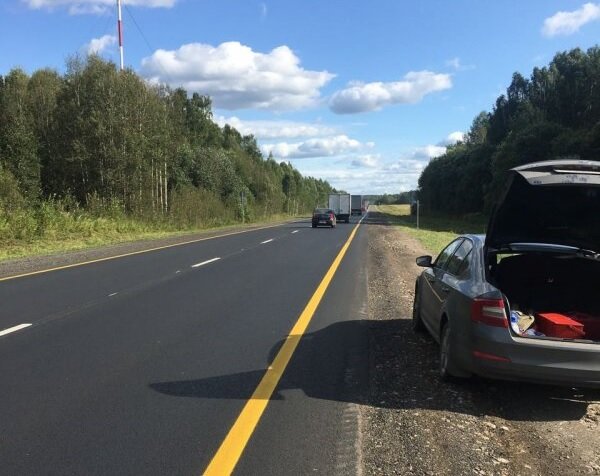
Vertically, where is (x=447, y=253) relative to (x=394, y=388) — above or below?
above

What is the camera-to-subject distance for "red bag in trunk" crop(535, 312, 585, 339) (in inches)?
195

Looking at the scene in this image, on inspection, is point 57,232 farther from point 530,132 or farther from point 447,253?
point 530,132

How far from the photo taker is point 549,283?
594 centimetres

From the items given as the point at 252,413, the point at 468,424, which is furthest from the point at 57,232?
the point at 468,424

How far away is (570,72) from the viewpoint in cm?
5762

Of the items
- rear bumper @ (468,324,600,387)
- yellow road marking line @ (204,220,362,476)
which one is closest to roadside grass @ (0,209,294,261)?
yellow road marking line @ (204,220,362,476)

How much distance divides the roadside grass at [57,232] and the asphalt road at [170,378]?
11.6m

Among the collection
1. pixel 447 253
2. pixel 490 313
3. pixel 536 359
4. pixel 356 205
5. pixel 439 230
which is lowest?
pixel 439 230

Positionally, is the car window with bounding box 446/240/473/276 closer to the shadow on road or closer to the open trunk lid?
the open trunk lid

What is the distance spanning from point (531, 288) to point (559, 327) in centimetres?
103

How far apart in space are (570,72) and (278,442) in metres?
62.5

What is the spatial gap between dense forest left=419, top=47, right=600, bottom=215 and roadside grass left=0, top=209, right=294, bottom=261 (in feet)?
71.1

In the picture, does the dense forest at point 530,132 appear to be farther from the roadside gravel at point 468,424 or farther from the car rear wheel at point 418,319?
the roadside gravel at point 468,424

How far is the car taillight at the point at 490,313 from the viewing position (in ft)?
15.8
